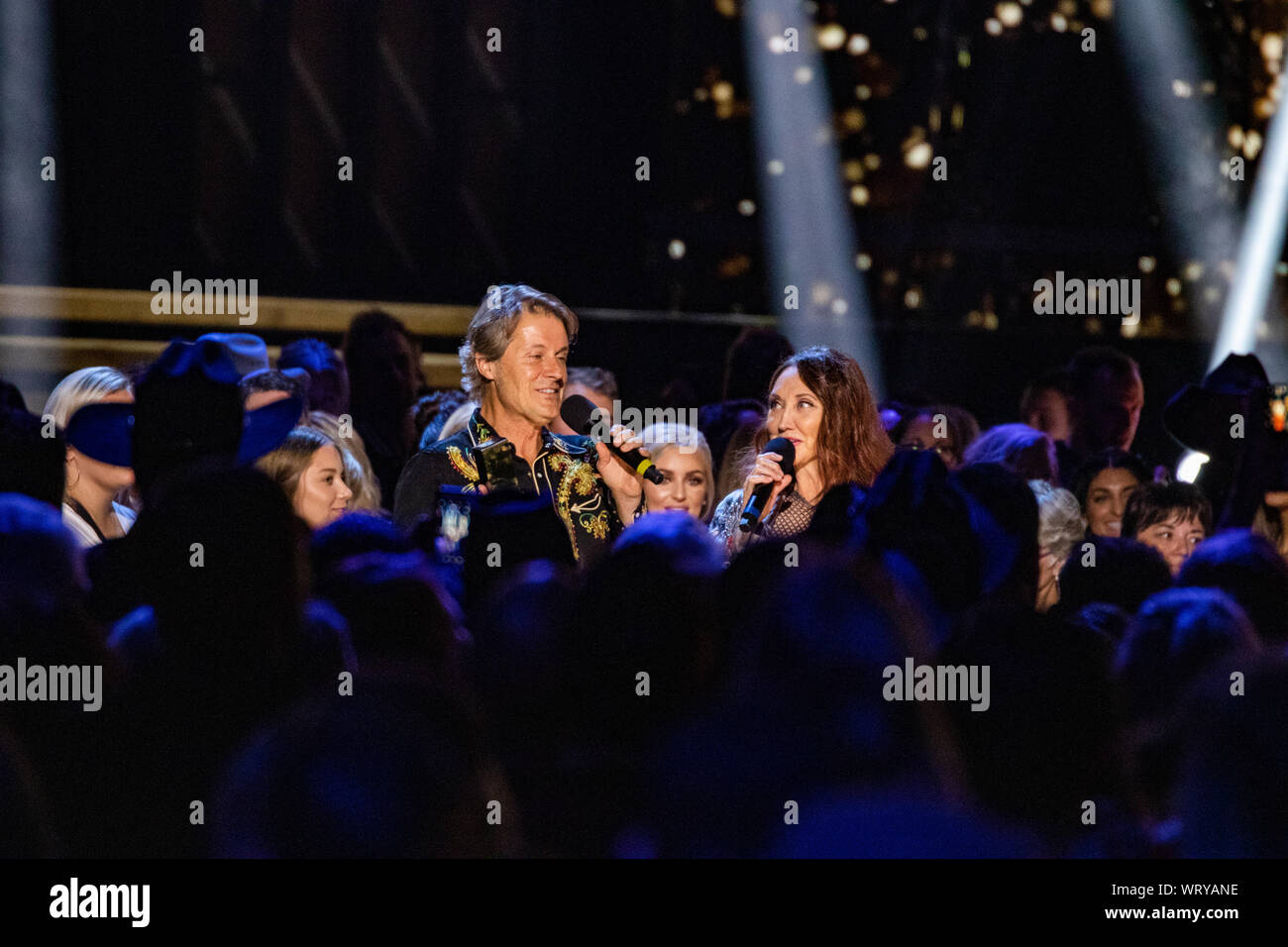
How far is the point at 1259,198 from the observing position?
20.9 ft

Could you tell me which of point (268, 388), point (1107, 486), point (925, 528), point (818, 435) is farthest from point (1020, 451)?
point (268, 388)

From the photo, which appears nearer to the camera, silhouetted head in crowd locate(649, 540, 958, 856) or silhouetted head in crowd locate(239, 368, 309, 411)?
silhouetted head in crowd locate(649, 540, 958, 856)

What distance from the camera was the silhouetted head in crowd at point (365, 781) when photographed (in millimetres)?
1540

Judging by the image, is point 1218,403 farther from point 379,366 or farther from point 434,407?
point 379,366

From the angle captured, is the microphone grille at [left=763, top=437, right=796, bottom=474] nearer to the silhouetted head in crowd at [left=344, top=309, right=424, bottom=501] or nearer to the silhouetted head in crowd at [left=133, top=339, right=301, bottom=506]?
the silhouetted head in crowd at [left=133, top=339, right=301, bottom=506]

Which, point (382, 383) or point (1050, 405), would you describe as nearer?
point (382, 383)

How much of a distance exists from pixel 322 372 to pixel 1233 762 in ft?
9.16

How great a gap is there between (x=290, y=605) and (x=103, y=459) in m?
1.31

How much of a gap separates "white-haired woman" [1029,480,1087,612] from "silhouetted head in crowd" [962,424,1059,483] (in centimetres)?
23

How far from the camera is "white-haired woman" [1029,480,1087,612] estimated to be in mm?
3104

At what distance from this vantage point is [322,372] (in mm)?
4066

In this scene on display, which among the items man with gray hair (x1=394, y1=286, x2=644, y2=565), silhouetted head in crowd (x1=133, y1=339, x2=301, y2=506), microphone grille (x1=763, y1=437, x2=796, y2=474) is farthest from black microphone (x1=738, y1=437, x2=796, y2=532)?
silhouetted head in crowd (x1=133, y1=339, x2=301, y2=506)

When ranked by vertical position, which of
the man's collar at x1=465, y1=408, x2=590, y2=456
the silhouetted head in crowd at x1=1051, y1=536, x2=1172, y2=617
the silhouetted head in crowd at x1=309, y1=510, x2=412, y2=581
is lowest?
the silhouetted head in crowd at x1=1051, y1=536, x2=1172, y2=617
